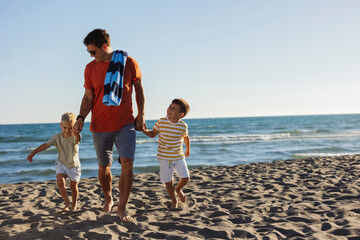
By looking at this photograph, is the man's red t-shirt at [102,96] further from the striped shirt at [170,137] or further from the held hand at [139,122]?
the striped shirt at [170,137]

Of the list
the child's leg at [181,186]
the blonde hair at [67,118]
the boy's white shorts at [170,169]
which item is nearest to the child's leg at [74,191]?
the blonde hair at [67,118]

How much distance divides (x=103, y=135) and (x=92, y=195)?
82.6 inches

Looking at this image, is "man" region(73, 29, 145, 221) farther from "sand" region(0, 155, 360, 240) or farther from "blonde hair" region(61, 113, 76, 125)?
"sand" region(0, 155, 360, 240)

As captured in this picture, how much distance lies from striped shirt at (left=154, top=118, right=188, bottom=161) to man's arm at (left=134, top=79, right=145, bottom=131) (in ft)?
1.21

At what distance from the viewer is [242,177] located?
6.63m

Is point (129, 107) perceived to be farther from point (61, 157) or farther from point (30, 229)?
point (30, 229)

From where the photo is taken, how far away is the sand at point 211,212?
119 inches

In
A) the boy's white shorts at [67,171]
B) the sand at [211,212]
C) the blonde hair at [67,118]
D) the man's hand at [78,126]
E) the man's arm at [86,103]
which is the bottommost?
the sand at [211,212]

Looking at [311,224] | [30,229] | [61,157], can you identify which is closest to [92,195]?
[61,157]

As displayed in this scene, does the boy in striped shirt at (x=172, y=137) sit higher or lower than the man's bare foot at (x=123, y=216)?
higher

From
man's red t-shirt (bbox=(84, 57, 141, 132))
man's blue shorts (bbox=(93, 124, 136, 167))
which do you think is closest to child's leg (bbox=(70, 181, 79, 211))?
man's blue shorts (bbox=(93, 124, 136, 167))

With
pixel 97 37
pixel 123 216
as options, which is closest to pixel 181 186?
pixel 123 216

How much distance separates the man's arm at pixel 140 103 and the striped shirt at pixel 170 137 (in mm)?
370

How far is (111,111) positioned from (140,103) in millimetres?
363
